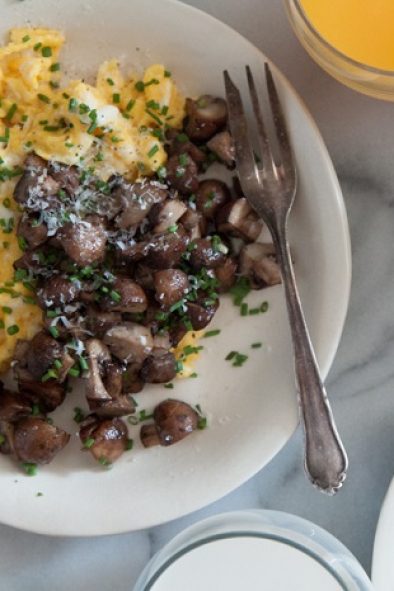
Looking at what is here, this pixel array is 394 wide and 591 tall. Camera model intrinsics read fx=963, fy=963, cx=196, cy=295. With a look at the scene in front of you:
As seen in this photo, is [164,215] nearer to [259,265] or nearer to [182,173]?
[182,173]

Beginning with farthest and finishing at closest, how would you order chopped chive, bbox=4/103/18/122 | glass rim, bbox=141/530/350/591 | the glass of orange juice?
chopped chive, bbox=4/103/18/122 < the glass of orange juice < glass rim, bbox=141/530/350/591

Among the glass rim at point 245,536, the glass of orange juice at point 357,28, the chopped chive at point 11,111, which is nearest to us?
the glass rim at point 245,536

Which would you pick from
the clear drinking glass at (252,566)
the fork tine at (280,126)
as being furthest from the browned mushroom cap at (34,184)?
the clear drinking glass at (252,566)

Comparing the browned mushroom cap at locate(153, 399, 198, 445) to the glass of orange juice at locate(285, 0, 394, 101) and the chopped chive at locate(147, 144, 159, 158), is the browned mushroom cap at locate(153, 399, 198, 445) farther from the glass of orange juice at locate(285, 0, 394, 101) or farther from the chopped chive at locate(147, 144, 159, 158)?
the glass of orange juice at locate(285, 0, 394, 101)

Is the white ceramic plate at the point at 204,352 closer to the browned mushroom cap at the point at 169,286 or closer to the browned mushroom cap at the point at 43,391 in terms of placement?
the browned mushroom cap at the point at 43,391

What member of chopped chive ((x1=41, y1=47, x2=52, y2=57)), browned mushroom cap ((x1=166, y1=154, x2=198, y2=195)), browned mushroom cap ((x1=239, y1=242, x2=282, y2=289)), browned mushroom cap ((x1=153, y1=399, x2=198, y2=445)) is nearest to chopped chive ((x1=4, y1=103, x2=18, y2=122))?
chopped chive ((x1=41, y1=47, x2=52, y2=57))

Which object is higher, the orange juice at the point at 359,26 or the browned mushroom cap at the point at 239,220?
the orange juice at the point at 359,26
